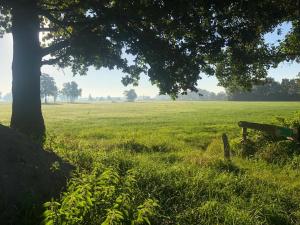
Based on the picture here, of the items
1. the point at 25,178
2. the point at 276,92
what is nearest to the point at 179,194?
the point at 25,178

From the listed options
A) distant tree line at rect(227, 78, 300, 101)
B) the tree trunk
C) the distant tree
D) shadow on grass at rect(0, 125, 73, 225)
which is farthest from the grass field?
the distant tree

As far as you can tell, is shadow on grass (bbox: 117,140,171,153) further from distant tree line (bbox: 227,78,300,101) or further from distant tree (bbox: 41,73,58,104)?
distant tree (bbox: 41,73,58,104)

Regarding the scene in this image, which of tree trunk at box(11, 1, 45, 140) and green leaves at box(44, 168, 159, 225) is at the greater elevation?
tree trunk at box(11, 1, 45, 140)

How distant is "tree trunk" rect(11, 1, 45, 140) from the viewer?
14.7 meters

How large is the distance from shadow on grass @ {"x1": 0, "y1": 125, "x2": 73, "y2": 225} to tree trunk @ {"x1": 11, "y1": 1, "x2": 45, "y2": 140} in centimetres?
536

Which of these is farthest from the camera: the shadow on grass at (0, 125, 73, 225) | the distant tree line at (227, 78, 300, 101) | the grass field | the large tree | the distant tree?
the distant tree

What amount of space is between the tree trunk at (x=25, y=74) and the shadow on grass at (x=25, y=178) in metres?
5.36

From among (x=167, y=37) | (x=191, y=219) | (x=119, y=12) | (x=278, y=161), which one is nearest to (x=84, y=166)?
(x=191, y=219)

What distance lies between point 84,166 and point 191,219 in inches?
157

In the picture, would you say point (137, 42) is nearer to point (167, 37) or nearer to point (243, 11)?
point (167, 37)

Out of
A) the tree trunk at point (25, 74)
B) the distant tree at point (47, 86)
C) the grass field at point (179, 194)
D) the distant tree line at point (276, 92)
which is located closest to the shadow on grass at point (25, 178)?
the grass field at point (179, 194)

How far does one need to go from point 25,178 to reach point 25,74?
8.22 meters

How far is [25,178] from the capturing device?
7.52 m

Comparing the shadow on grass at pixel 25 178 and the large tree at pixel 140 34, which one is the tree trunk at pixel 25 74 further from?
the shadow on grass at pixel 25 178
